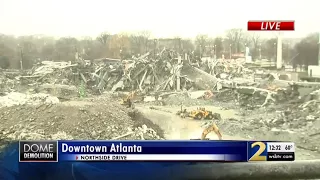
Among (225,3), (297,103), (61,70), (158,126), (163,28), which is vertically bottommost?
(158,126)

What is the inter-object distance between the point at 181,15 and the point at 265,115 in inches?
27.6

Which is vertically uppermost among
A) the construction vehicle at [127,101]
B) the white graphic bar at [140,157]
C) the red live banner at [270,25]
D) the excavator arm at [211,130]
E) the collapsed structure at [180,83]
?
the red live banner at [270,25]

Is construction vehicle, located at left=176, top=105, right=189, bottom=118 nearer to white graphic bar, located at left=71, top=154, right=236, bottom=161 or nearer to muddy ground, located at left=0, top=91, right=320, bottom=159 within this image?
muddy ground, located at left=0, top=91, right=320, bottom=159

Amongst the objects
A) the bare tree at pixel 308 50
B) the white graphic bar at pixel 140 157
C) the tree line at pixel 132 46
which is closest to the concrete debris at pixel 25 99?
the tree line at pixel 132 46

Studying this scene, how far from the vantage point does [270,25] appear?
1.93 metres

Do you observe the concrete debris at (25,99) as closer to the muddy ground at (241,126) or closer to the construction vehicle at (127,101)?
the construction vehicle at (127,101)

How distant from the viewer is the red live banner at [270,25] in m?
1.93

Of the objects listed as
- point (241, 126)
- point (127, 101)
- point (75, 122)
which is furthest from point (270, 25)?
point (75, 122)

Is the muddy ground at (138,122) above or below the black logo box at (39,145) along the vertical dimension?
above

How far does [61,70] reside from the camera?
1.97m

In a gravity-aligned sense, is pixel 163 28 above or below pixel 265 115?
above

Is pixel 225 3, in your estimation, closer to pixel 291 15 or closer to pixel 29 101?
pixel 291 15

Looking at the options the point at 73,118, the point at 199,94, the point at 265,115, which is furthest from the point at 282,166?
the point at 73,118

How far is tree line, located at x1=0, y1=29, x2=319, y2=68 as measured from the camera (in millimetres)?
1933
